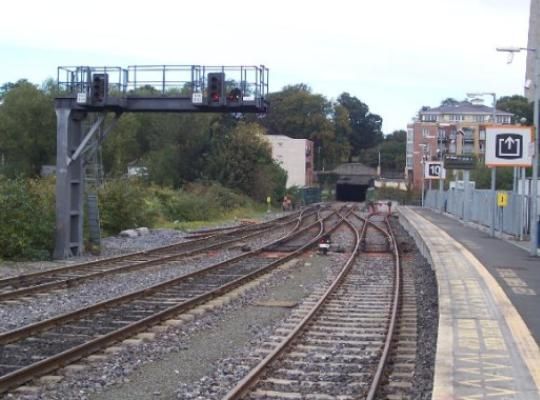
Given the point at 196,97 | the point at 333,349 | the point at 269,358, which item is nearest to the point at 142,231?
the point at 196,97

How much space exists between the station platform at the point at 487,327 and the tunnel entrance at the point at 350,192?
76.9 metres

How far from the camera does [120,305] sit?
14.7 metres

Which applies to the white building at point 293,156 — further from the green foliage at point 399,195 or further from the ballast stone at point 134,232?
the ballast stone at point 134,232

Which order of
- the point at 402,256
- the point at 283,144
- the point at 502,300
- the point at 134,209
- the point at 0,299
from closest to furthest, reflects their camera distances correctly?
the point at 502,300 < the point at 0,299 < the point at 402,256 < the point at 134,209 < the point at 283,144

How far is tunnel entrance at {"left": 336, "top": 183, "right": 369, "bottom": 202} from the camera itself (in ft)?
328

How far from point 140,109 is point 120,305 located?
11.7 metres

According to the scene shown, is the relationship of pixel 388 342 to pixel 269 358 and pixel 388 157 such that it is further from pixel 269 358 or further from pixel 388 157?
pixel 388 157

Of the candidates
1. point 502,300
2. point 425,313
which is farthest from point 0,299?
point 502,300

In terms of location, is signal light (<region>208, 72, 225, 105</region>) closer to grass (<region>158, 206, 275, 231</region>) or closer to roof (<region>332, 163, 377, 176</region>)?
grass (<region>158, 206, 275, 231</region>)

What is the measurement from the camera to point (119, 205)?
34.2 metres

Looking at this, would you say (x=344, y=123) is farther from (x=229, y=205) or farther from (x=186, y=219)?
(x=186, y=219)

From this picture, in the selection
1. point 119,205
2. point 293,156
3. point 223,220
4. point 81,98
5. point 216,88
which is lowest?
point 223,220

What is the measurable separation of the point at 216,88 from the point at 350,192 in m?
80.0

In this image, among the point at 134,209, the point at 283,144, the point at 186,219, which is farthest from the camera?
the point at 283,144
